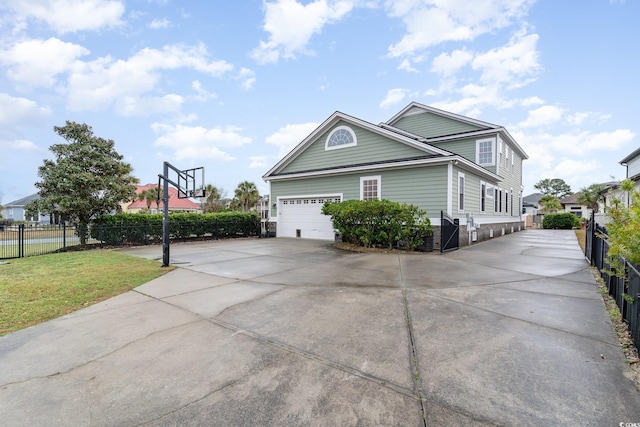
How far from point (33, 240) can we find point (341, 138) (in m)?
14.0

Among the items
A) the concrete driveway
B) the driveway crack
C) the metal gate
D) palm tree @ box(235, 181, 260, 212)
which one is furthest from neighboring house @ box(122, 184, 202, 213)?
the driveway crack

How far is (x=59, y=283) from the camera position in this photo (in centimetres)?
611

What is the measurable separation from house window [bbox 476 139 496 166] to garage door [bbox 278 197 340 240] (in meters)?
9.11

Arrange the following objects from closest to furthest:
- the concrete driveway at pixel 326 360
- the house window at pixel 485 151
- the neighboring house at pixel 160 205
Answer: the concrete driveway at pixel 326 360
the house window at pixel 485 151
the neighboring house at pixel 160 205

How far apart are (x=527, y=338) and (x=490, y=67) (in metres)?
15.3

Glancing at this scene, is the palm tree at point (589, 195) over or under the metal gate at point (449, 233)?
over

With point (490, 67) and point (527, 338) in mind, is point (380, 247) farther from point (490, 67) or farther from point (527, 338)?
point (490, 67)

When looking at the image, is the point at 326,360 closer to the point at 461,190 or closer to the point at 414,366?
the point at 414,366

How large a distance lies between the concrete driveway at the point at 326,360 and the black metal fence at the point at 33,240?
353 inches

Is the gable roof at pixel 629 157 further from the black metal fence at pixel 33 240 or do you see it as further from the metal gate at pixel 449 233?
the black metal fence at pixel 33 240

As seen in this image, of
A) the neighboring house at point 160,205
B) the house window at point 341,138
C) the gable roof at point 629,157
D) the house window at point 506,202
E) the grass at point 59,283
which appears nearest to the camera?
the grass at point 59,283

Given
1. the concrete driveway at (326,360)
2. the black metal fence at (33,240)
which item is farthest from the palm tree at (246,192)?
the concrete driveway at (326,360)

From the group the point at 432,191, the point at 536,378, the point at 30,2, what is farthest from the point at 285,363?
the point at 30,2

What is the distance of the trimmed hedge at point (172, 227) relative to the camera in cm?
1292
